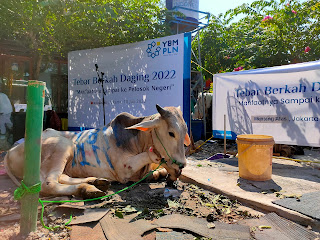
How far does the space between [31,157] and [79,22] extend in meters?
6.79

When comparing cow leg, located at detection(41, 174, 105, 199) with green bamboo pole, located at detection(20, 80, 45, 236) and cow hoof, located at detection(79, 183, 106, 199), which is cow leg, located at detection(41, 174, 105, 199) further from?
green bamboo pole, located at detection(20, 80, 45, 236)

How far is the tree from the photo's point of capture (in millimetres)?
7254

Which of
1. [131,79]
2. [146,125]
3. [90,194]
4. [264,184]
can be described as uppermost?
[131,79]

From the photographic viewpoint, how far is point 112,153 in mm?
3980

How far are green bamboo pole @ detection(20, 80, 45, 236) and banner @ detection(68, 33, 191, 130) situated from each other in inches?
173

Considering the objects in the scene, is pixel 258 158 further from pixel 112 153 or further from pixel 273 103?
pixel 273 103

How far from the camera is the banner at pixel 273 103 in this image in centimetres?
581

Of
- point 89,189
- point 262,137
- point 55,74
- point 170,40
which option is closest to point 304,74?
point 262,137

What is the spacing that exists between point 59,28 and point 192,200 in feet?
23.0

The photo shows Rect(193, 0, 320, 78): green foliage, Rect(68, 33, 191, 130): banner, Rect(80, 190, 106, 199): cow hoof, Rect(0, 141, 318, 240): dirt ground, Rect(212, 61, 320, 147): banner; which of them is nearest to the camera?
Rect(0, 141, 318, 240): dirt ground

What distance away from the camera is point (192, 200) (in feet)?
11.5

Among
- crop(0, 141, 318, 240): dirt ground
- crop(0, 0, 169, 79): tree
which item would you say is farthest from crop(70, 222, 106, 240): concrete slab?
crop(0, 0, 169, 79): tree

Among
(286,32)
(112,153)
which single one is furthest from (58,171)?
(286,32)

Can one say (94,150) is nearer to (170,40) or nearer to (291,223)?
(291,223)
